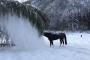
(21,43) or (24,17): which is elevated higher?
(24,17)

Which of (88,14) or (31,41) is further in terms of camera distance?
(88,14)

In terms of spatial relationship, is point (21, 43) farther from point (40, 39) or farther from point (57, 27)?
point (57, 27)

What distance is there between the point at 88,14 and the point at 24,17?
14412 millimetres

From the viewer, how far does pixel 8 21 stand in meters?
8.60

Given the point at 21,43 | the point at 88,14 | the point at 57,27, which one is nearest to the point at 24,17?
the point at 21,43

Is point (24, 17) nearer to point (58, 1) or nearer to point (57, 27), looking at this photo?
point (57, 27)

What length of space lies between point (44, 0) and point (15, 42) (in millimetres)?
16888

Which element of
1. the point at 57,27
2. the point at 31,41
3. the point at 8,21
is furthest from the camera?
the point at 57,27

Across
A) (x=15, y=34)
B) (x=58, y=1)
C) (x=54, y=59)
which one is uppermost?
(x=58, y=1)

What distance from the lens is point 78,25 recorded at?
71.0 ft

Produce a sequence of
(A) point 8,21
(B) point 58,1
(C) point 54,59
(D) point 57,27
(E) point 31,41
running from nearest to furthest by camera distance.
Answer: (C) point 54,59 → (A) point 8,21 → (E) point 31,41 → (D) point 57,27 → (B) point 58,1

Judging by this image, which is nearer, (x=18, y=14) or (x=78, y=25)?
(x=18, y=14)

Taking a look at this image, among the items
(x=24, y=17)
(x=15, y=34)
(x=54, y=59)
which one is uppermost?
(x=24, y=17)

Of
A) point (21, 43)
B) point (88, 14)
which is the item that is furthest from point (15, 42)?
point (88, 14)
